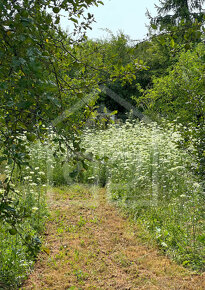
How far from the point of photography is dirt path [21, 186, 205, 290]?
2838 mm

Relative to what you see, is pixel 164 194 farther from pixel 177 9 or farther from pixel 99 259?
pixel 177 9

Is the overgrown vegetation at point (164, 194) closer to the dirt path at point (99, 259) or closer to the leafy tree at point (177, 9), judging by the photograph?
the dirt path at point (99, 259)

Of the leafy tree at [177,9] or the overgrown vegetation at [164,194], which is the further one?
the leafy tree at [177,9]

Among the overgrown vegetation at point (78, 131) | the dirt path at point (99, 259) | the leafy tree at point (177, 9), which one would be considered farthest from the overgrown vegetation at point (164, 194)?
the leafy tree at point (177, 9)

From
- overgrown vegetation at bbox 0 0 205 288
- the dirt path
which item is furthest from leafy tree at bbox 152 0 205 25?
the dirt path

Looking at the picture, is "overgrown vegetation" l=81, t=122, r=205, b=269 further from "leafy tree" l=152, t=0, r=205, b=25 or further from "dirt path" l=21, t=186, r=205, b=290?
"leafy tree" l=152, t=0, r=205, b=25

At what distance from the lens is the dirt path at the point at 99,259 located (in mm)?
2838

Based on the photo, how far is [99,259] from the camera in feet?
10.8

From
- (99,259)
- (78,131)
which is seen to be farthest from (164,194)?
(78,131)

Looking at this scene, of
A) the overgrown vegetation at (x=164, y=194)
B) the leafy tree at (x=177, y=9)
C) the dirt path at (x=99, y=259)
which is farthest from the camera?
the leafy tree at (x=177, y=9)

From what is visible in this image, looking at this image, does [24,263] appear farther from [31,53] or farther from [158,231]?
[31,53]

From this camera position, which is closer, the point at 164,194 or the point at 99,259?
the point at 99,259

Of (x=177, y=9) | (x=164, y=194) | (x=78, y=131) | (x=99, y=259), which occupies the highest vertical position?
(x=177, y=9)

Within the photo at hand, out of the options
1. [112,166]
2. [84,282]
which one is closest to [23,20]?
[84,282]
